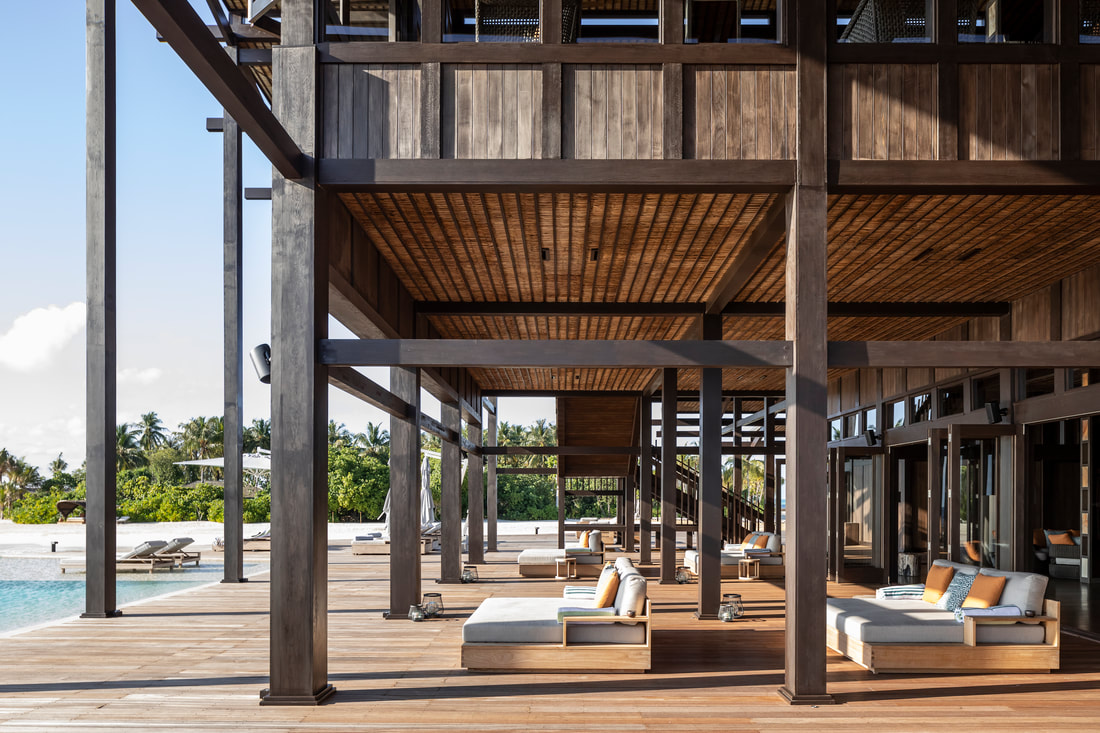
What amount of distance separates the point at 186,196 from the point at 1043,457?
6605cm

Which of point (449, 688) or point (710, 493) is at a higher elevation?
point (710, 493)

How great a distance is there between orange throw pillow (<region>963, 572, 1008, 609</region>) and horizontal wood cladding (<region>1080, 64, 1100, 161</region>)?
13.1 feet

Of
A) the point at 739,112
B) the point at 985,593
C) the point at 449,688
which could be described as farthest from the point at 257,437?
the point at 739,112

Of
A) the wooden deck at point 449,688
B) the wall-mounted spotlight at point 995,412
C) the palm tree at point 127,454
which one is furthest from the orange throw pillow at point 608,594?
the palm tree at point 127,454

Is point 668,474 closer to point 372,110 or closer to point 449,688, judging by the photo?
point 449,688

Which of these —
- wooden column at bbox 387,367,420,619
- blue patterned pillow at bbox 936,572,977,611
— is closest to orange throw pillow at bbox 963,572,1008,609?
blue patterned pillow at bbox 936,572,977,611

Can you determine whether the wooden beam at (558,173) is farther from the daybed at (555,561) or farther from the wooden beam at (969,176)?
the daybed at (555,561)

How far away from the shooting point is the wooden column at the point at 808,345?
708 cm

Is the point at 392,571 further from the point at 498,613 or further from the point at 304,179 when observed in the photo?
the point at 304,179

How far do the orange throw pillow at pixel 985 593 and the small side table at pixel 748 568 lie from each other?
25.6 feet

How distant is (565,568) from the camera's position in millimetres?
16859

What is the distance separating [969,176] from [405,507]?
24.6ft

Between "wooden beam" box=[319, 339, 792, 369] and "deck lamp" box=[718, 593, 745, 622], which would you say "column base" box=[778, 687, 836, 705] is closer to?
"wooden beam" box=[319, 339, 792, 369]

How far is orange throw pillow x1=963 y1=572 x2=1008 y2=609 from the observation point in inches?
340
